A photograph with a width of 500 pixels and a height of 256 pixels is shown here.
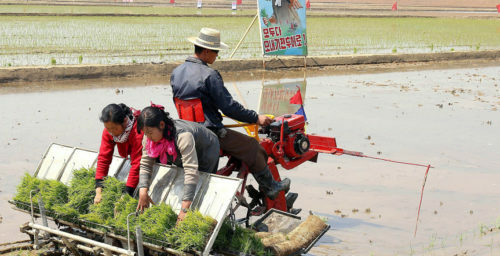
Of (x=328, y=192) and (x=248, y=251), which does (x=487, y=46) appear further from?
(x=248, y=251)

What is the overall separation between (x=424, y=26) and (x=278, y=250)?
2637cm

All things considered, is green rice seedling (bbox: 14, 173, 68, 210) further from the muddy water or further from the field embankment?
the field embankment

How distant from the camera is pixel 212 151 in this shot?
4.71m

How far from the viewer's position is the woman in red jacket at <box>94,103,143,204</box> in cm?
459

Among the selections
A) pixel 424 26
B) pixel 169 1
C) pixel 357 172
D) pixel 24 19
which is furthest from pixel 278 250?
pixel 169 1

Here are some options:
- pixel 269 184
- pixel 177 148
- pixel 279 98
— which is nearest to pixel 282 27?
pixel 279 98

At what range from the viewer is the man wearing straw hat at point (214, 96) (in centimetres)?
498

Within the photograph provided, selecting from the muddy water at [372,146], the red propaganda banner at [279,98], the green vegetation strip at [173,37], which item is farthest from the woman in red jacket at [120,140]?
the green vegetation strip at [173,37]

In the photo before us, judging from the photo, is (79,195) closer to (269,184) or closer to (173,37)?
(269,184)

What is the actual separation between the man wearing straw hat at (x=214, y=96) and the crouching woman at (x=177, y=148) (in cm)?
38

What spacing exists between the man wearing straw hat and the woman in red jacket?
459mm

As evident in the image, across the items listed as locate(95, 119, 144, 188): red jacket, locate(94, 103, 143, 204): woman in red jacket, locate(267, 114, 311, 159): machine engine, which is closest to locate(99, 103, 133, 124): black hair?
locate(94, 103, 143, 204): woman in red jacket

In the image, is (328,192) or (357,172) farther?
(357,172)

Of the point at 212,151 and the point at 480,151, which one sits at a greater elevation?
the point at 212,151
